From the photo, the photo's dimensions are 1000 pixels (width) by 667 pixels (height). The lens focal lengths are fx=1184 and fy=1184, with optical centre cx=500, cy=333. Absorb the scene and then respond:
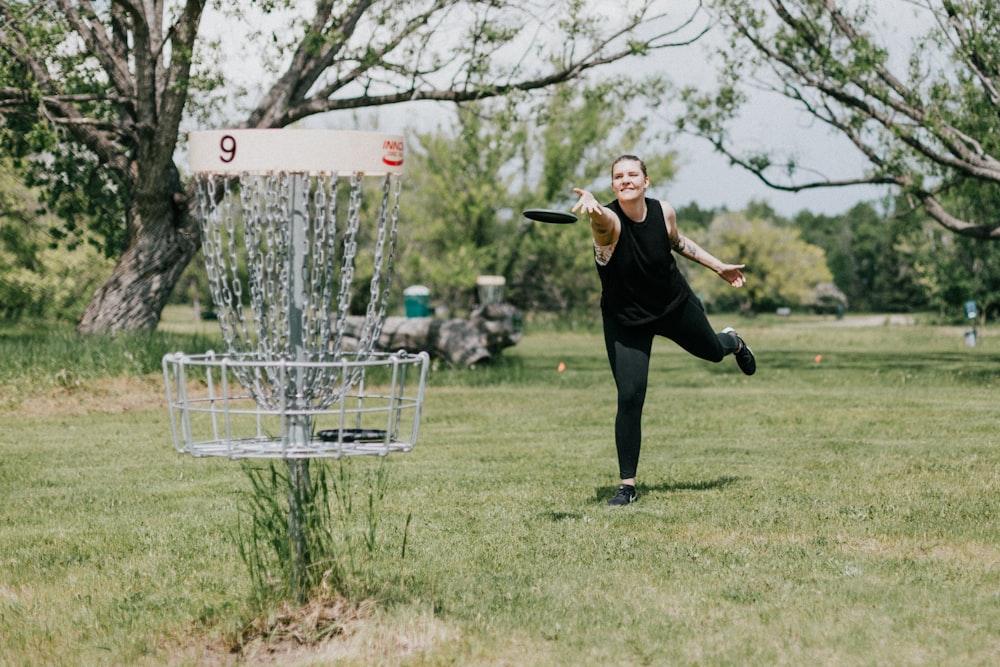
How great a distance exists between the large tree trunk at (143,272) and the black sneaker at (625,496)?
12.3 metres

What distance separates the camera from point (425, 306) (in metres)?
23.0

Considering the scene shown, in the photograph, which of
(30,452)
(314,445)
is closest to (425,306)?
(30,452)

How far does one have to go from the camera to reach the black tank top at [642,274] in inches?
273

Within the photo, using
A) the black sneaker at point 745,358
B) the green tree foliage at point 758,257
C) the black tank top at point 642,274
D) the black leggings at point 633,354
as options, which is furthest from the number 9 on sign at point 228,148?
the green tree foliage at point 758,257

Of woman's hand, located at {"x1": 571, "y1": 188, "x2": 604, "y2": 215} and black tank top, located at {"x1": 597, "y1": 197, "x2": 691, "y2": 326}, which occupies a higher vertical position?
woman's hand, located at {"x1": 571, "y1": 188, "x2": 604, "y2": 215}

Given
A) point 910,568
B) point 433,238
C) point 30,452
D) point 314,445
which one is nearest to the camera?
point 314,445

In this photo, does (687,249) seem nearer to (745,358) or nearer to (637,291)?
(637,291)

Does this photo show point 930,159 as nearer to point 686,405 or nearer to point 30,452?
point 686,405

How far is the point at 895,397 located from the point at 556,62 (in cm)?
762

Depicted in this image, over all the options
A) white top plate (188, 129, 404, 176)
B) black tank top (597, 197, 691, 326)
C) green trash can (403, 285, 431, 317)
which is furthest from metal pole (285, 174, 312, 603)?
green trash can (403, 285, 431, 317)

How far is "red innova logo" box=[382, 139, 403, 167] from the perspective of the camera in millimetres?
4324

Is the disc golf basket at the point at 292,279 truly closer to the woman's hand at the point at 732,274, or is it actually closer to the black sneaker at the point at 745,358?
the woman's hand at the point at 732,274

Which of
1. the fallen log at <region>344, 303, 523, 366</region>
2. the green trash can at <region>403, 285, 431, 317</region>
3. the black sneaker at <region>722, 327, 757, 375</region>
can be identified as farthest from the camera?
the green trash can at <region>403, 285, 431, 317</region>

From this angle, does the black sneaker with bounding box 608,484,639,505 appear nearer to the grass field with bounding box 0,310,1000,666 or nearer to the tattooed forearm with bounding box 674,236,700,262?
the grass field with bounding box 0,310,1000,666
